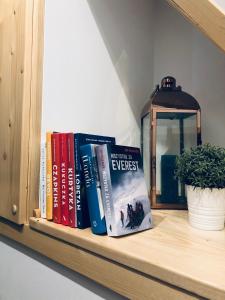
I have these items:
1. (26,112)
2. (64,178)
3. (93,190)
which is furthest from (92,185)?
(26,112)

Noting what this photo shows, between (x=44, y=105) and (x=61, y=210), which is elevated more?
(x=44, y=105)

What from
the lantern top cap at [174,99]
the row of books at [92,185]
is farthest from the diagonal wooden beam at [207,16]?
the row of books at [92,185]

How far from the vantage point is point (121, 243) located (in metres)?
0.62

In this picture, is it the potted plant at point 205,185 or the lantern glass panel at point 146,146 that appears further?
the lantern glass panel at point 146,146

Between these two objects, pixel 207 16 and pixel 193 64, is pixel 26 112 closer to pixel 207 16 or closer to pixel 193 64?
pixel 207 16

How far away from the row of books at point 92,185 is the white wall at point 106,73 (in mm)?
142

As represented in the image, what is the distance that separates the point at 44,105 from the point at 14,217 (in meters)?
0.37

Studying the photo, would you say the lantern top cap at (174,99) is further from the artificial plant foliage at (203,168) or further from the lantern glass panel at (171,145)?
the artificial plant foliage at (203,168)

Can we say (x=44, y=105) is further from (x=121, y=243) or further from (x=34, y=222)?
(x=121, y=243)

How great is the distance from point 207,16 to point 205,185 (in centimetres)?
41

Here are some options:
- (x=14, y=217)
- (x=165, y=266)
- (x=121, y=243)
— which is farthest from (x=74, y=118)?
(x=165, y=266)

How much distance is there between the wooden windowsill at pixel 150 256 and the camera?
0.47 m

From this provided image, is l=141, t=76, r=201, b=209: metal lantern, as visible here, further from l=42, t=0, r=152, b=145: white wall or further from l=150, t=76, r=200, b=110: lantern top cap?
l=42, t=0, r=152, b=145: white wall

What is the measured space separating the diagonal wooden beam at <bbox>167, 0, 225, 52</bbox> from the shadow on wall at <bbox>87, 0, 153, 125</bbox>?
1.35ft
